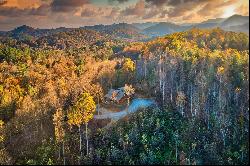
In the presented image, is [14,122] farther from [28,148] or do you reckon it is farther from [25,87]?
[25,87]

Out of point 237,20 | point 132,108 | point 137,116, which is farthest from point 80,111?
point 237,20

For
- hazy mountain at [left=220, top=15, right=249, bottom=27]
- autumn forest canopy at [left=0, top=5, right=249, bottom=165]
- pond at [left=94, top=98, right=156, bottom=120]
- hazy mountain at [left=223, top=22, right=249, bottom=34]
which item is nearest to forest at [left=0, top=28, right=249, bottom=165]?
autumn forest canopy at [left=0, top=5, right=249, bottom=165]

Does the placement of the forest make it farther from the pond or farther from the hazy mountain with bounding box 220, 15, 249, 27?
the hazy mountain with bounding box 220, 15, 249, 27

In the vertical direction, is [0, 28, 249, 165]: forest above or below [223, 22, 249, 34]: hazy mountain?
below

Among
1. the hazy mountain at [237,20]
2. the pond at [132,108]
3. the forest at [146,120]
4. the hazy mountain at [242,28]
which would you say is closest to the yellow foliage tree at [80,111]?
the forest at [146,120]

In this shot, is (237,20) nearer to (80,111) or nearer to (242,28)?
(242,28)

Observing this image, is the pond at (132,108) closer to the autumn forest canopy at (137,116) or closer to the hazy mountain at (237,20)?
the autumn forest canopy at (137,116)

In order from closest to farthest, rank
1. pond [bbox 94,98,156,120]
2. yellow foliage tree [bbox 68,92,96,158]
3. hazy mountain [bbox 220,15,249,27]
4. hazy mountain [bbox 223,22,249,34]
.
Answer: hazy mountain [bbox 223,22,249,34], hazy mountain [bbox 220,15,249,27], yellow foliage tree [bbox 68,92,96,158], pond [bbox 94,98,156,120]

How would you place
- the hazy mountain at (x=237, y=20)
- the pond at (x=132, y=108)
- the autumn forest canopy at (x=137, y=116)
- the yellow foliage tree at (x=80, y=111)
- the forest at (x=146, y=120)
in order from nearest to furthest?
the hazy mountain at (x=237, y=20), the forest at (x=146, y=120), the autumn forest canopy at (x=137, y=116), the yellow foliage tree at (x=80, y=111), the pond at (x=132, y=108)

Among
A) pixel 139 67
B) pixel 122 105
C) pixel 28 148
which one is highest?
pixel 139 67

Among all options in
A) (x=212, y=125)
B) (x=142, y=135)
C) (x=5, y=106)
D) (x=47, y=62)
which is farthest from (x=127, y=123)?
(x=47, y=62)

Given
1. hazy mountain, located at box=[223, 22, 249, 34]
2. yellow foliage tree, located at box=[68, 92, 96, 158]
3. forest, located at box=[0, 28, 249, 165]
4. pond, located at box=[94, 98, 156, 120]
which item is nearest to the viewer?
hazy mountain, located at box=[223, 22, 249, 34]
